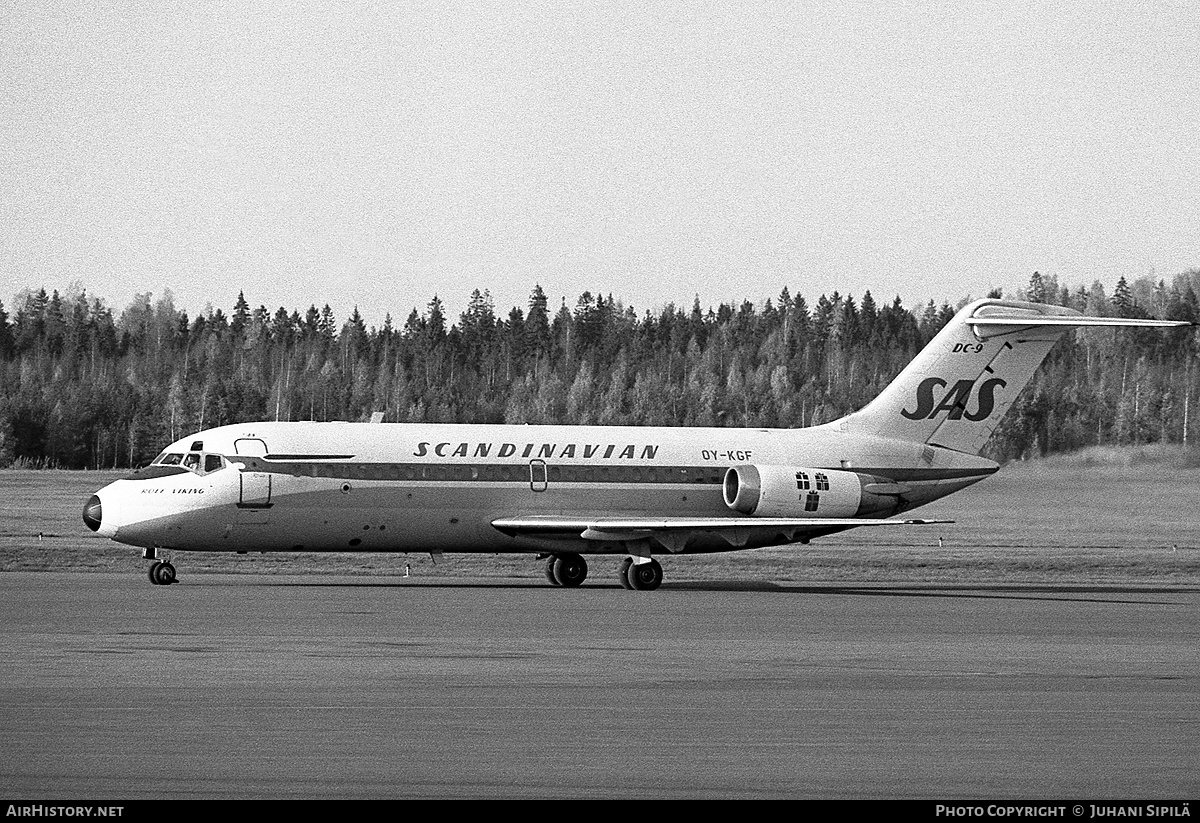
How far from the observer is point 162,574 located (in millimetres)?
35156

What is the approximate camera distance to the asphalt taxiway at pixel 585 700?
41.8 ft

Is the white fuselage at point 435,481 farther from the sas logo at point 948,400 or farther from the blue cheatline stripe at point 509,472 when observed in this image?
the sas logo at point 948,400

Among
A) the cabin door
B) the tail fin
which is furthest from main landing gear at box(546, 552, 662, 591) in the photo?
the tail fin

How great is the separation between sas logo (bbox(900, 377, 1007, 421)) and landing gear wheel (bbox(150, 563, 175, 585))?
1665 cm

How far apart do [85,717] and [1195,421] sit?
69704 millimetres

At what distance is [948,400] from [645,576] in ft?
29.1

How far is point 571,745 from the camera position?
46.9 feet

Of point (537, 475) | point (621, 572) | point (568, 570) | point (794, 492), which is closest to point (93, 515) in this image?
point (537, 475)

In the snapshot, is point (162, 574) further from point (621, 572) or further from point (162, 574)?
point (621, 572)

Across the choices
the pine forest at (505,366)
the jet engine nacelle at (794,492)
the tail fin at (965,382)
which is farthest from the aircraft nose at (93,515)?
the pine forest at (505,366)

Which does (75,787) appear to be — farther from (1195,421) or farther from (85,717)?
(1195,421)

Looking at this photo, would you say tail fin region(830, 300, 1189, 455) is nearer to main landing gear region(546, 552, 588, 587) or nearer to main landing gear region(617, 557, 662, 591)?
main landing gear region(617, 557, 662, 591)

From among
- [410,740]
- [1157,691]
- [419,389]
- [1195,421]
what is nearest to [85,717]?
[410,740]

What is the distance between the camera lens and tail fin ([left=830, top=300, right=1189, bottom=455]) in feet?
136
